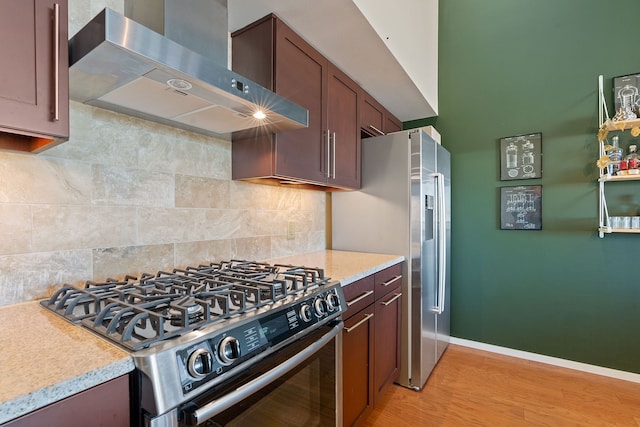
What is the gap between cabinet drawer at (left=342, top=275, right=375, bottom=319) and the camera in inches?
60.8

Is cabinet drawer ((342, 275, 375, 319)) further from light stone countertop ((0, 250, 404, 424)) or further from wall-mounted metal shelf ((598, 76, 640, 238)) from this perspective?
wall-mounted metal shelf ((598, 76, 640, 238))

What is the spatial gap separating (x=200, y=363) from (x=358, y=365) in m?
1.10

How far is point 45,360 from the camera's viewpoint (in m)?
0.65

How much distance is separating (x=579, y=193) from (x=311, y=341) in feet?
8.28

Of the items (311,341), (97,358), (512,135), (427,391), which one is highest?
(512,135)

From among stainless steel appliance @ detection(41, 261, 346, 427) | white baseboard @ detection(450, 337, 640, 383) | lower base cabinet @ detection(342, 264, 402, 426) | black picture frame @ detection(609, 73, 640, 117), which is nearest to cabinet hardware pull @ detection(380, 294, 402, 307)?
lower base cabinet @ detection(342, 264, 402, 426)

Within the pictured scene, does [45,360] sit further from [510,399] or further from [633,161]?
[633,161]

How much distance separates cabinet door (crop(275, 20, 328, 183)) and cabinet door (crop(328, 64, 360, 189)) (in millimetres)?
99

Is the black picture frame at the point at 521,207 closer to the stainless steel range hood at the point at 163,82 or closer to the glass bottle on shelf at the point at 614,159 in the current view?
the glass bottle on shelf at the point at 614,159

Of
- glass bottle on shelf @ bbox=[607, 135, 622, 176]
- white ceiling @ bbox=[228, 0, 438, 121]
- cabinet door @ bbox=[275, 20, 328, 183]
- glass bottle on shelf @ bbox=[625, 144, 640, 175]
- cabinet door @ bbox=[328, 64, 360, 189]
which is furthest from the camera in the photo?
glass bottle on shelf @ bbox=[607, 135, 622, 176]

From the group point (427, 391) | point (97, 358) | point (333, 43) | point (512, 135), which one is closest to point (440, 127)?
point (512, 135)

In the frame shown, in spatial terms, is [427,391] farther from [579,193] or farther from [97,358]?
[97,358]

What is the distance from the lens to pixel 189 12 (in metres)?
1.21

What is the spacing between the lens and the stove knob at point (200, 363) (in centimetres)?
74
